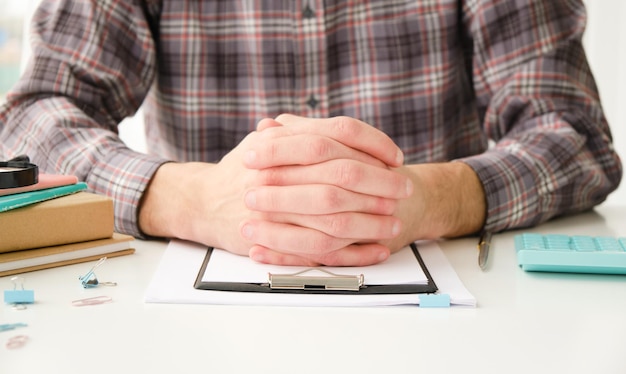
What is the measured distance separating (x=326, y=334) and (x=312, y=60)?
87 centimetres

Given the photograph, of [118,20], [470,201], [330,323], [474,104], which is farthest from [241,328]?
[474,104]

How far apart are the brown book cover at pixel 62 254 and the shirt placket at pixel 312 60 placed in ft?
1.99

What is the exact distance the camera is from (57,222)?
95cm

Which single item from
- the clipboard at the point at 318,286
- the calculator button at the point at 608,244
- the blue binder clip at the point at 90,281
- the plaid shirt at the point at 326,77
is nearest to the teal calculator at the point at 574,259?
the calculator button at the point at 608,244

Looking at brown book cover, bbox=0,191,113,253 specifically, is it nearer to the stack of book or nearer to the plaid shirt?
the stack of book

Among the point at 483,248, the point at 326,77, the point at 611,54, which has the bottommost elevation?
the point at 611,54

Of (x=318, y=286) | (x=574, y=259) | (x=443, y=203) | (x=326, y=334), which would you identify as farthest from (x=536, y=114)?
(x=326, y=334)

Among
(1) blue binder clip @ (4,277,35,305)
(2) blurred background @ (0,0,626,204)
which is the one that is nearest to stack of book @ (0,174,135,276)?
(1) blue binder clip @ (4,277,35,305)

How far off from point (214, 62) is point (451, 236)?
0.65m

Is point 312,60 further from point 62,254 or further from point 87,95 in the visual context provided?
point 62,254

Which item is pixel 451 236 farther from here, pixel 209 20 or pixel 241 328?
pixel 209 20

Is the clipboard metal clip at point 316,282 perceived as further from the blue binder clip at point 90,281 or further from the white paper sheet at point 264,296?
the blue binder clip at point 90,281

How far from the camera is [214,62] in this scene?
4.99 feet

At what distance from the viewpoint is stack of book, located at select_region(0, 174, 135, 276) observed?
92cm
